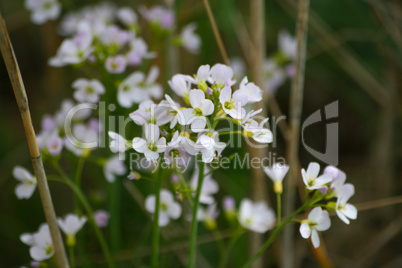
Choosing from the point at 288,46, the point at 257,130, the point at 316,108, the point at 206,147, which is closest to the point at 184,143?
the point at 206,147

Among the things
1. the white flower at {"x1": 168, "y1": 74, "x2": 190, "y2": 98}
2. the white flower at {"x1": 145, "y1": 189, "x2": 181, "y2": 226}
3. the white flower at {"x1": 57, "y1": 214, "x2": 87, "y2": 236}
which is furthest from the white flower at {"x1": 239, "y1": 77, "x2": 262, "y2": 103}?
the white flower at {"x1": 57, "y1": 214, "x2": 87, "y2": 236}

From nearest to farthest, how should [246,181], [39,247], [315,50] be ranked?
[39,247] < [246,181] < [315,50]

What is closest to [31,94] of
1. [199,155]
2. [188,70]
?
[188,70]

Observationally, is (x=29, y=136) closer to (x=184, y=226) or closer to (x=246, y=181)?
(x=184, y=226)

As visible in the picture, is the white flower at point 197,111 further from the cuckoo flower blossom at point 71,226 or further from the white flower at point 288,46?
the white flower at point 288,46

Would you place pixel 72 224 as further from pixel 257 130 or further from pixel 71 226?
pixel 257 130
